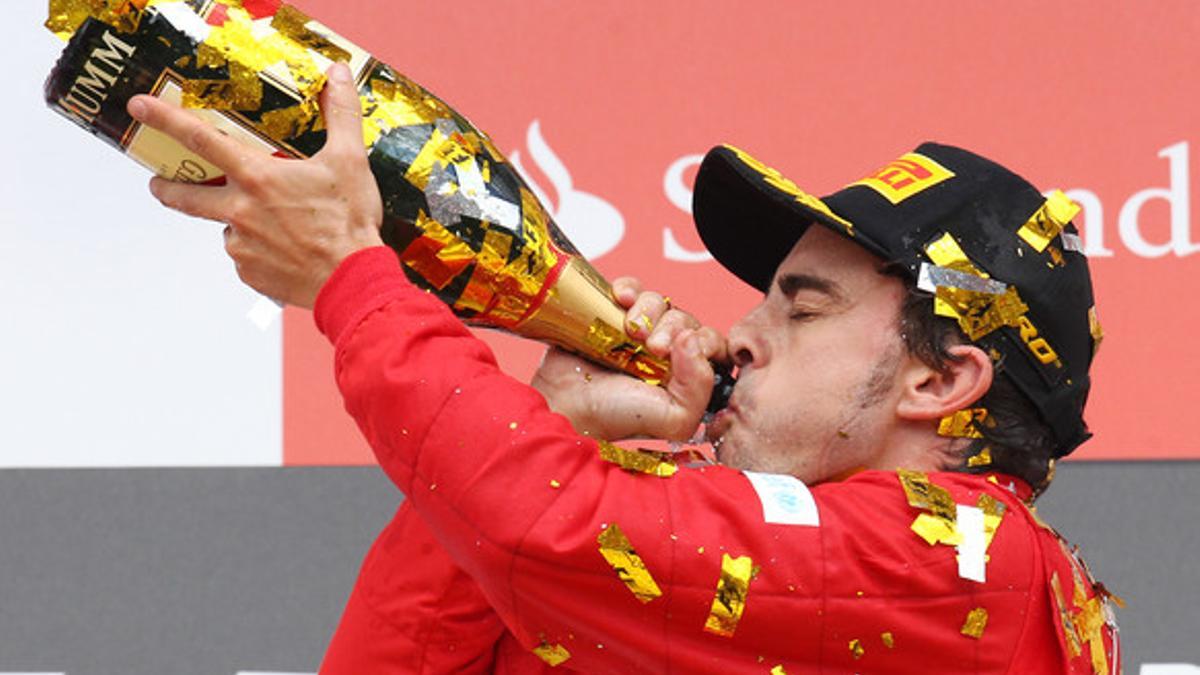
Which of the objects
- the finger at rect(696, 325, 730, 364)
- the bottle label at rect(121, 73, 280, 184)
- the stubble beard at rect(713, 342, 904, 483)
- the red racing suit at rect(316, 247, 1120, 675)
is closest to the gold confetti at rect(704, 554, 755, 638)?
the red racing suit at rect(316, 247, 1120, 675)

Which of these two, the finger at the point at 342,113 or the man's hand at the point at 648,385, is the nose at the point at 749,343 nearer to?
the man's hand at the point at 648,385

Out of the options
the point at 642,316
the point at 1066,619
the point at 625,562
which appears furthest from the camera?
the point at 642,316

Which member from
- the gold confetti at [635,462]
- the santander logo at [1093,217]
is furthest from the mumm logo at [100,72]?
the santander logo at [1093,217]

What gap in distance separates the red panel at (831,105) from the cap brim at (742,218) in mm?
753

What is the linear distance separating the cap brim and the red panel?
75 centimetres

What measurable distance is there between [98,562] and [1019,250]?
1.55 m

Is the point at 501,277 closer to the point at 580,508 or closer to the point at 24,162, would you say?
the point at 580,508

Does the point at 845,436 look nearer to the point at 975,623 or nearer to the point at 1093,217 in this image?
the point at 975,623

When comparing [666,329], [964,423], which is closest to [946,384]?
[964,423]

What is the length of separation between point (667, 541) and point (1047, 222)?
45 cm

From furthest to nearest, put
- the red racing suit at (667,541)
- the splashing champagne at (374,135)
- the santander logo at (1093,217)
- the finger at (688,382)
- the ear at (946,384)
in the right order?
the santander logo at (1093,217), the finger at (688,382), the ear at (946,384), the splashing champagne at (374,135), the red racing suit at (667,541)

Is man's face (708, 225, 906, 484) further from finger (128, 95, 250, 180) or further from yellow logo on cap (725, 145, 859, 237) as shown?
finger (128, 95, 250, 180)

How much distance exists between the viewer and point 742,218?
1334 millimetres

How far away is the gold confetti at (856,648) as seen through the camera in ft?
3.17
